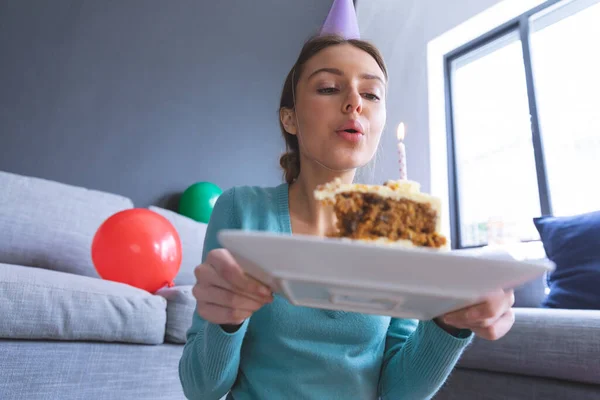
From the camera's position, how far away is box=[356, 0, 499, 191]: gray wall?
3.82 m

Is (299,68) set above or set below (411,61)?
below

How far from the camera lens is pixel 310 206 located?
3.49 feet

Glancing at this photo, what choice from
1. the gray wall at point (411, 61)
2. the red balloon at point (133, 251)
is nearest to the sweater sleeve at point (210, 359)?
the red balloon at point (133, 251)

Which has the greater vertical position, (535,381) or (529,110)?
(529,110)

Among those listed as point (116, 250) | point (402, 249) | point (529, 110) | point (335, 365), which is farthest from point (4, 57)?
point (529, 110)

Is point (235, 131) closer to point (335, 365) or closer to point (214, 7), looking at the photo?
point (214, 7)

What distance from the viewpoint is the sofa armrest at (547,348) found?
1.32 metres

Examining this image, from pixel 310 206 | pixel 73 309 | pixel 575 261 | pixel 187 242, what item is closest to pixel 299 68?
pixel 310 206

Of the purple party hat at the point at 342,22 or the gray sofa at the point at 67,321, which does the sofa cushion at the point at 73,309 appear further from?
the purple party hat at the point at 342,22

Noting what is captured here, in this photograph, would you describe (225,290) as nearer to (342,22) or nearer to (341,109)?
(341,109)

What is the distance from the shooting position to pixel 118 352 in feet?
5.26

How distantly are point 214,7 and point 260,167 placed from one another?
1.41m

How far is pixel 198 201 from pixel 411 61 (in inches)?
92.1

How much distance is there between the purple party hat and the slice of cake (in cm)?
72
